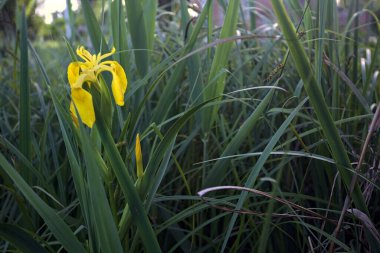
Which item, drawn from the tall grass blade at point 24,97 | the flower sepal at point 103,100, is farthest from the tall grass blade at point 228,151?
the tall grass blade at point 24,97

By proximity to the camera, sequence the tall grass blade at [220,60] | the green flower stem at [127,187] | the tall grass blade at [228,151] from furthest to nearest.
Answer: the tall grass blade at [220,60], the tall grass blade at [228,151], the green flower stem at [127,187]

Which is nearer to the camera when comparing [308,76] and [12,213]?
[308,76]

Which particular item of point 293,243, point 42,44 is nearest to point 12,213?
point 293,243

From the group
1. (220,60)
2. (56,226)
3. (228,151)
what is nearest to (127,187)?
(56,226)

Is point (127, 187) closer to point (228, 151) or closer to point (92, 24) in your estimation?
point (228, 151)

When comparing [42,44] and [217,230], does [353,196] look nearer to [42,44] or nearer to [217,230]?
[217,230]

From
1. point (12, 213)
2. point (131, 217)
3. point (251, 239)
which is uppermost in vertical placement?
point (131, 217)

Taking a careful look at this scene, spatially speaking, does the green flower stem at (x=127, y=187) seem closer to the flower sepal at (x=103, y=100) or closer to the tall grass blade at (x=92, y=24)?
the flower sepal at (x=103, y=100)
